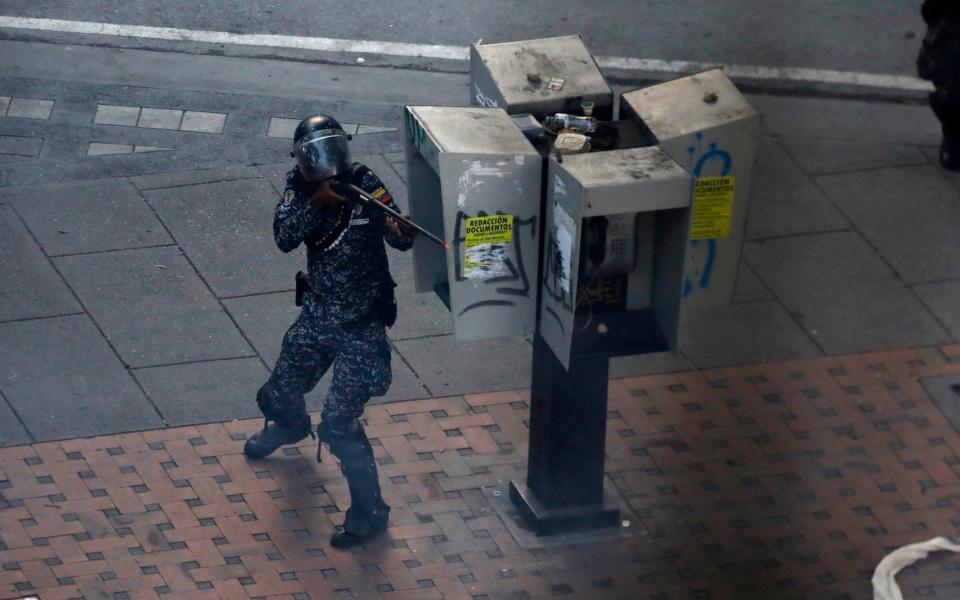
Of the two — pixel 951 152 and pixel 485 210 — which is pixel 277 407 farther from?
pixel 951 152

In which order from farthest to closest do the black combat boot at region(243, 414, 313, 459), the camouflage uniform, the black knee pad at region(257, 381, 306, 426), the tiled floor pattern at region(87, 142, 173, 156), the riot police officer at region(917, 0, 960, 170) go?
the tiled floor pattern at region(87, 142, 173, 156) → the riot police officer at region(917, 0, 960, 170) → the black combat boot at region(243, 414, 313, 459) → the black knee pad at region(257, 381, 306, 426) → the camouflage uniform

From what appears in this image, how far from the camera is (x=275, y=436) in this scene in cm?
598

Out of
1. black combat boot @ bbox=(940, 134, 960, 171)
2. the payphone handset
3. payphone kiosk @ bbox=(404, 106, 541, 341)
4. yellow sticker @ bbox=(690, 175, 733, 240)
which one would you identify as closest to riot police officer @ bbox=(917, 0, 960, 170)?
black combat boot @ bbox=(940, 134, 960, 171)

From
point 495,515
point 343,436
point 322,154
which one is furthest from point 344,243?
point 495,515

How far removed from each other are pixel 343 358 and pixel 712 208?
1.54 m

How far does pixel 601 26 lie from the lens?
9781mm

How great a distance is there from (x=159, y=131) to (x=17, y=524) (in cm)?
322

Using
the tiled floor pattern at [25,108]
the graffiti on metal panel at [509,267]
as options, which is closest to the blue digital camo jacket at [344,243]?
the graffiti on metal panel at [509,267]

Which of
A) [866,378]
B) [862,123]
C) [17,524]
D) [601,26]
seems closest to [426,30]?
[601,26]

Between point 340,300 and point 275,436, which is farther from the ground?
point 340,300

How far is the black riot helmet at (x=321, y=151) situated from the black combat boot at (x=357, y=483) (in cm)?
104

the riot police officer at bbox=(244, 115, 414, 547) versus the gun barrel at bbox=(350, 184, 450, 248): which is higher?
the gun barrel at bbox=(350, 184, 450, 248)

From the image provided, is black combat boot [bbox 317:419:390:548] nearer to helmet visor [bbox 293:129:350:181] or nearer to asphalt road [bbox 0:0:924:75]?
helmet visor [bbox 293:129:350:181]

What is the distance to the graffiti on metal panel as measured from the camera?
15.7ft
